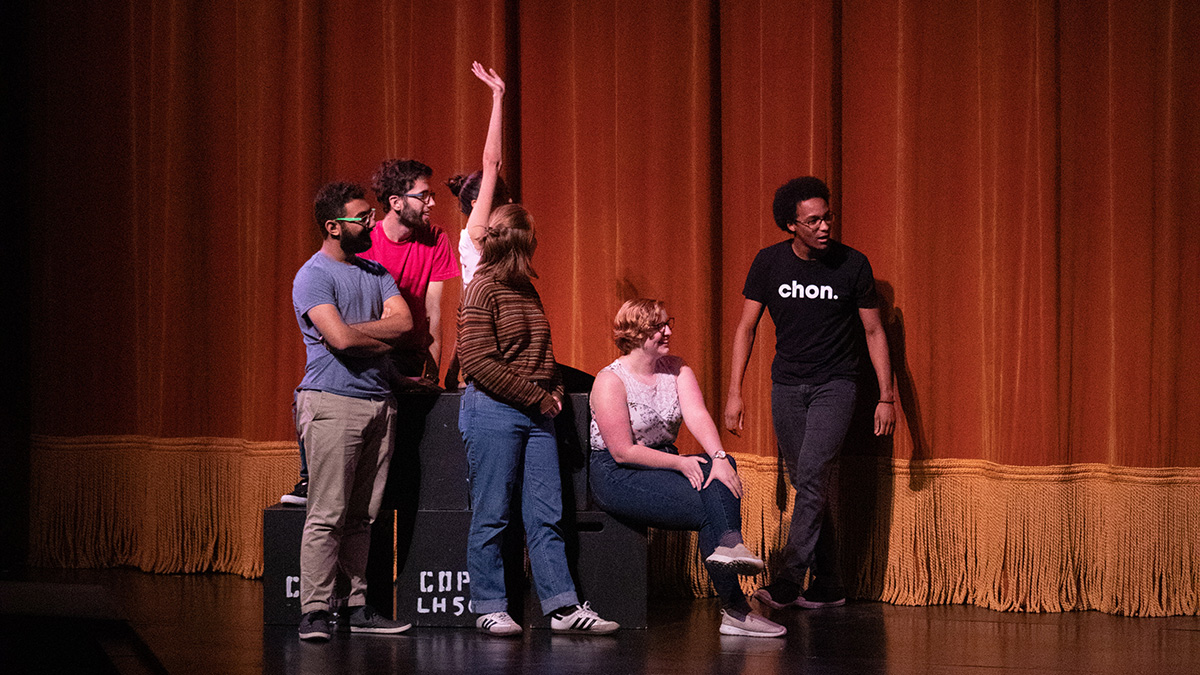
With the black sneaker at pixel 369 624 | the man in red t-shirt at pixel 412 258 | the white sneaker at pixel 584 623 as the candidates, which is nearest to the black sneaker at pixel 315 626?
the black sneaker at pixel 369 624

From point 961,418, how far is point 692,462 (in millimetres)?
1170

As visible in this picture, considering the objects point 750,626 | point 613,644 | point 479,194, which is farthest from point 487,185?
point 750,626

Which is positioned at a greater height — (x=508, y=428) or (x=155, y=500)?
(x=508, y=428)

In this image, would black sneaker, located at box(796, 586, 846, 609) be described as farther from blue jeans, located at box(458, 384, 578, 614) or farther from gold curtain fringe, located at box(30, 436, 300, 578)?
gold curtain fringe, located at box(30, 436, 300, 578)

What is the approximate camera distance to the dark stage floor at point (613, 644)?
313cm

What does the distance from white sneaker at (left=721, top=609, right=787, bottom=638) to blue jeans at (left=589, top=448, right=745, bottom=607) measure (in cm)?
4

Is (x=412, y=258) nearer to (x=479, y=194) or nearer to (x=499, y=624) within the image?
(x=479, y=194)

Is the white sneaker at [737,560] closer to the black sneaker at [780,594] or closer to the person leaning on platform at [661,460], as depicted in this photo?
the person leaning on platform at [661,460]

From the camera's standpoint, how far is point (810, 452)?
3.87 m

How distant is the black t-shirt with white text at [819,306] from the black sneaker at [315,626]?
5.81 feet

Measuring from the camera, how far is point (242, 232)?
15.0ft

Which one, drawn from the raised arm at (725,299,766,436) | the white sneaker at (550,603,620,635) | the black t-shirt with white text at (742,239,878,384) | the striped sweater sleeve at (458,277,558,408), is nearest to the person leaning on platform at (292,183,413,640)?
the striped sweater sleeve at (458,277,558,408)

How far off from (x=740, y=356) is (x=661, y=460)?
2.23ft

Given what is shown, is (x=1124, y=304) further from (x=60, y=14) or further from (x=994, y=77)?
(x=60, y=14)
